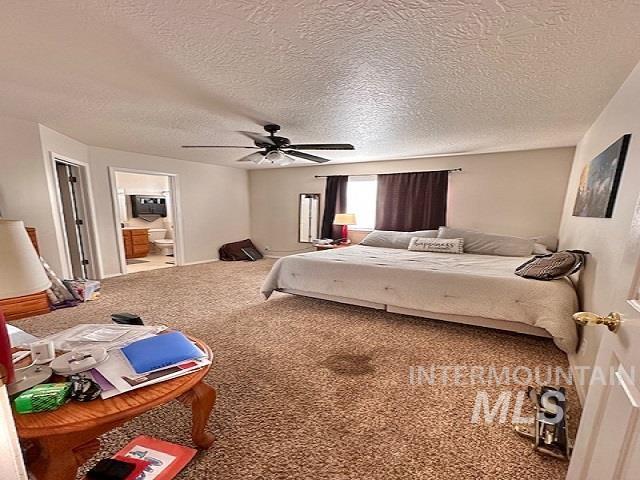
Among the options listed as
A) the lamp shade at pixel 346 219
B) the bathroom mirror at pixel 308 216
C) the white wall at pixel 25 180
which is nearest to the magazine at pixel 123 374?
the white wall at pixel 25 180

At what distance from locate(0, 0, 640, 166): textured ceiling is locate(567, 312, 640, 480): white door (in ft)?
4.43

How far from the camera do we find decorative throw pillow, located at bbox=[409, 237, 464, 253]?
12.9 ft

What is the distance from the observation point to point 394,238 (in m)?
4.53

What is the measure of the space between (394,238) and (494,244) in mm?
1362

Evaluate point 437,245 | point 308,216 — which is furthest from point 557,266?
point 308,216

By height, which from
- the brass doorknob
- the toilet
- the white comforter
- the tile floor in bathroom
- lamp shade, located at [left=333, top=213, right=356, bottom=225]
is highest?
the brass doorknob

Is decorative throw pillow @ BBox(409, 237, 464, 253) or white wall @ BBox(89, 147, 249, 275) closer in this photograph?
decorative throw pillow @ BBox(409, 237, 464, 253)

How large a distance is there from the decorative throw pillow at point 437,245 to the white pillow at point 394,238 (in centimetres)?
19

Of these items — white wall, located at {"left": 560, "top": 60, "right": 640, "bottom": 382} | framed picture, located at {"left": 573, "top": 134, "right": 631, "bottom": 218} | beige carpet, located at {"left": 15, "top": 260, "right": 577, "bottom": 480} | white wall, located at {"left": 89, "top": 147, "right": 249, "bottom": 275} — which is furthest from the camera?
white wall, located at {"left": 89, "top": 147, "right": 249, "bottom": 275}

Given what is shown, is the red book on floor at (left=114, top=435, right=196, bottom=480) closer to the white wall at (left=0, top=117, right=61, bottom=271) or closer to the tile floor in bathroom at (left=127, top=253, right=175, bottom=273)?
the white wall at (left=0, top=117, right=61, bottom=271)

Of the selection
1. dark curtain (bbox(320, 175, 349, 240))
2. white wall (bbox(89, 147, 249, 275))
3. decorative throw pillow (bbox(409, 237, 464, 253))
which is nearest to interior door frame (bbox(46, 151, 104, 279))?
white wall (bbox(89, 147, 249, 275))

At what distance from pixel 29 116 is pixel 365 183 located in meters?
4.61

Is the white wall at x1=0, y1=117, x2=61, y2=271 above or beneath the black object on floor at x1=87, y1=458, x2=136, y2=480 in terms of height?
above

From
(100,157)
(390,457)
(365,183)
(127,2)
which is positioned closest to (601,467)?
(390,457)
